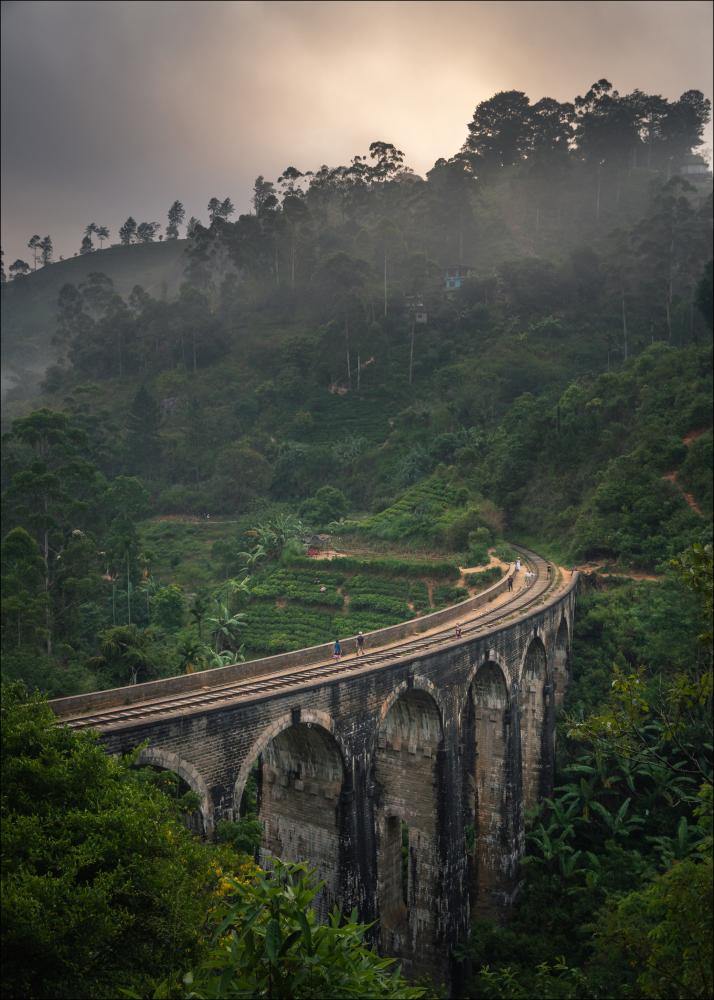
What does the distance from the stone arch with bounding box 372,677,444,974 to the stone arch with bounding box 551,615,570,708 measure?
490 inches

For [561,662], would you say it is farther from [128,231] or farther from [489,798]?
[128,231]

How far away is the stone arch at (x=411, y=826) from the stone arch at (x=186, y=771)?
856 cm

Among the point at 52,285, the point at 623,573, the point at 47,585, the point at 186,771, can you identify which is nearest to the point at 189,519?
the point at 47,585

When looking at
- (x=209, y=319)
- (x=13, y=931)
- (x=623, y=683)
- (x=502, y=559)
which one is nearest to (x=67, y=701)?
(x=13, y=931)

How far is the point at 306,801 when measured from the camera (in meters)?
19.2

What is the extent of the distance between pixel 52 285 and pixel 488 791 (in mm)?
146964

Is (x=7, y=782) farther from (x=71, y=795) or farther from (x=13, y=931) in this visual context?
(x=13, y=931)

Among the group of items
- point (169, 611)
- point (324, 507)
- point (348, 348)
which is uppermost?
point (348, 348)

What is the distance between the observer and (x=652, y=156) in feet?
347

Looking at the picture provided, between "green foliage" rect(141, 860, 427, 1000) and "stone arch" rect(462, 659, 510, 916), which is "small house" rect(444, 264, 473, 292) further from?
"green foliage" rect(141, 860, 427, 1000)

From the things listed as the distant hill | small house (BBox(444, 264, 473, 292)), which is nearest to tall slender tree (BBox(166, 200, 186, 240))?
the distant hill

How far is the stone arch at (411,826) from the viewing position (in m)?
22.6

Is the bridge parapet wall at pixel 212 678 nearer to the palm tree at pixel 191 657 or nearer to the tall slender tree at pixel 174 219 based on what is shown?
the palm tree at pixel 191 657

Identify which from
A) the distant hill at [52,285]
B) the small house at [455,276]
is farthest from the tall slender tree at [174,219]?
the small house at [455,276]
